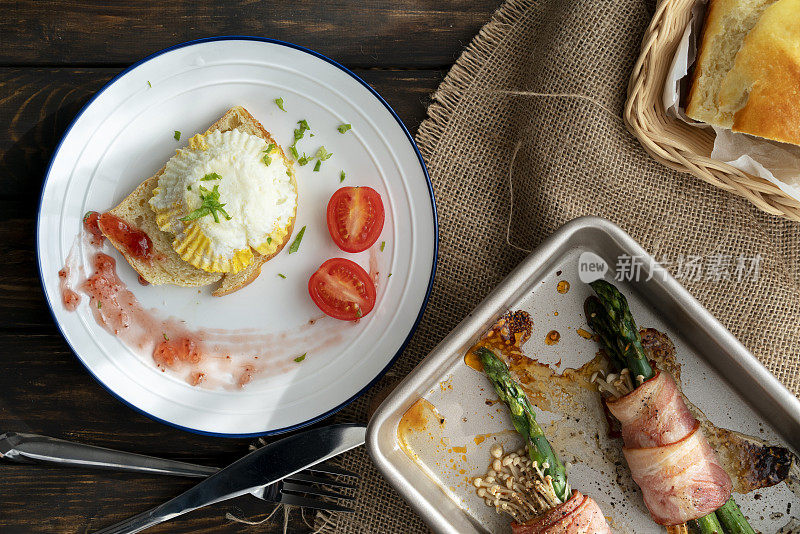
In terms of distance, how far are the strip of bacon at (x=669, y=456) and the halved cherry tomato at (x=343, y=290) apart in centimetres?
109

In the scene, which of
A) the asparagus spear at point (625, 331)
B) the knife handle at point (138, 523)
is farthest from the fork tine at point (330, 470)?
the asparagus spear at point (625, 331)

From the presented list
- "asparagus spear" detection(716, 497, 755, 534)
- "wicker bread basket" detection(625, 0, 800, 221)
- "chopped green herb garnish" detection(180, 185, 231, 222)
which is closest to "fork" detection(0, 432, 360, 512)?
"chopped green herb garnish" detection(180, 185, 231, 222)

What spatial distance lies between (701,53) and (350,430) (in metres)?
2.09

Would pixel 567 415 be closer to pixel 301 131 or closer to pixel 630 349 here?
pixel 630 349

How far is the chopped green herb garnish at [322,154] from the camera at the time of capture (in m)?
2.40

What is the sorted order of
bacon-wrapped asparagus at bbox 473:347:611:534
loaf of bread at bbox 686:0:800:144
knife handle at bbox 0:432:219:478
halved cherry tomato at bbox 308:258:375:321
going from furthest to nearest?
1. knife handle at bbox 0:432:219:478
2. halved cherry tomato at bbox 308:258:375:321
3. bacon-wrapped asparagus at bbox 473:347:611:534
4. loaf of bread at bbox 686:0:800:144

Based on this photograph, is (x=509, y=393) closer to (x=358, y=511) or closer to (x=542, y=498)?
(x=542, y=498)

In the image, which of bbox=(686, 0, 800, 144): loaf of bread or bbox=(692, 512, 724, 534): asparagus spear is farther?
bbox=(692, 512, 724, 534): asparagus spear

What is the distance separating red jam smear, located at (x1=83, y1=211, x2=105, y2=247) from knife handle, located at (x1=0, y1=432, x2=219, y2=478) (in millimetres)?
900

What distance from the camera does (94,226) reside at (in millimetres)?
2352

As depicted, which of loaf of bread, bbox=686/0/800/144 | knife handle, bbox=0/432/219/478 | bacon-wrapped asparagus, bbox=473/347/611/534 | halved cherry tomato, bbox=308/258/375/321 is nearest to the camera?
loaf of bread, bbox=686/0/800/144

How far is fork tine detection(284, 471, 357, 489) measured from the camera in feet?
7.79

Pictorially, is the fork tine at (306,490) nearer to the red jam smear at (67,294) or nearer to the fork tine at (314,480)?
the fork tine at (314,480)

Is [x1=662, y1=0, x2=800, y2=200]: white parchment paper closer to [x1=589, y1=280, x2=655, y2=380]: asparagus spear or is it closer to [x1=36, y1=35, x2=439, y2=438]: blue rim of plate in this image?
[x1=589, y1=280, x2=655, y2=380]: asparagus spear
